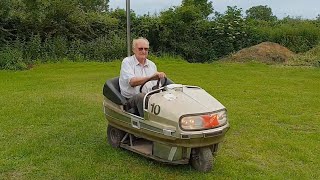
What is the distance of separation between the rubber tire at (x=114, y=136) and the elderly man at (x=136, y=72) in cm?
38

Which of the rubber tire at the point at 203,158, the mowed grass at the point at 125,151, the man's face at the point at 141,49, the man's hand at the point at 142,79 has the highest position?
the man's face at the point at 141,49

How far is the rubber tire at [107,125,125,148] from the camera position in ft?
15.0

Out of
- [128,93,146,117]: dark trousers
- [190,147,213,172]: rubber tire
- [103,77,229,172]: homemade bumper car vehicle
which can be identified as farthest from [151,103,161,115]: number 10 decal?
[190,147,213,172]: rubber tire

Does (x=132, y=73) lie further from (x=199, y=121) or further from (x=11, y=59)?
(x=11, y=59)

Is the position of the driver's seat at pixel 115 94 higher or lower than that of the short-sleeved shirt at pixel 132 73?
lower

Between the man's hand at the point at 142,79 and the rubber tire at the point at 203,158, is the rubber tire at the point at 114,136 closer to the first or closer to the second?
the man's hand at the point at 142,79

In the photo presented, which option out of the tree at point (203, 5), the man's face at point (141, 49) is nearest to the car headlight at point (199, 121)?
the man's face at point (141, 49)

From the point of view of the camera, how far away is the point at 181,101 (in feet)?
12.6

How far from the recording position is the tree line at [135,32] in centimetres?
1468

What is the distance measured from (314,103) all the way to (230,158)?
3.44m

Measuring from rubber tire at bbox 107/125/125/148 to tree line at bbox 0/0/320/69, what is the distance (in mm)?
9830

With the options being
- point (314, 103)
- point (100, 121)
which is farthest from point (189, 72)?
point (100, 121)

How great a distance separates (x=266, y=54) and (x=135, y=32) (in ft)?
15.8

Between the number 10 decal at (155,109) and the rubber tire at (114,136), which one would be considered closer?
the number 10 decal at (155,109)
